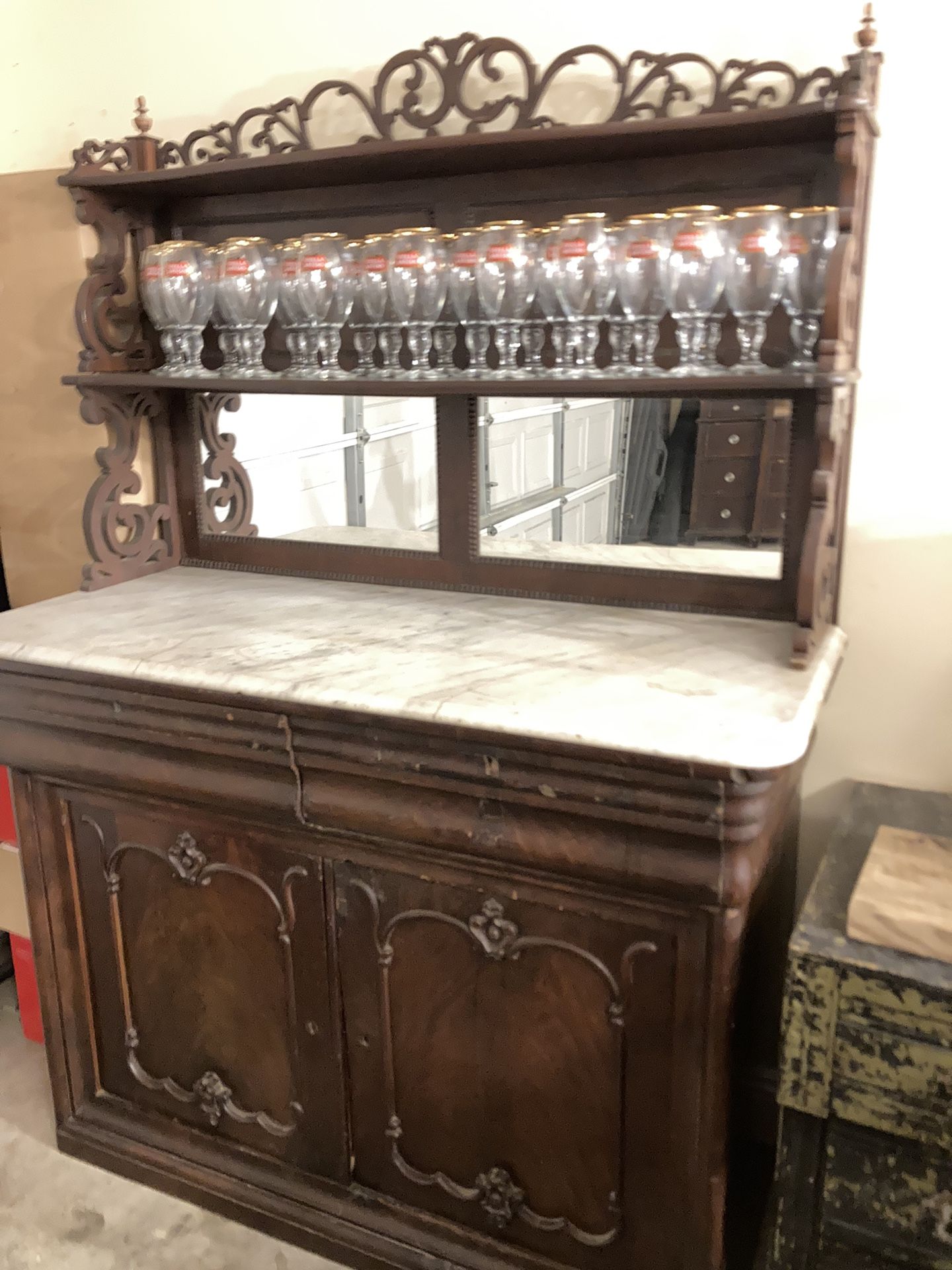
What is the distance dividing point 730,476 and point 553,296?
1.30 ft

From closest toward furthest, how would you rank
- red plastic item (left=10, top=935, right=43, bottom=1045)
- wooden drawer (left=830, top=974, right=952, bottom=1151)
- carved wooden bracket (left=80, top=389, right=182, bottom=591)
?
wooden drawer (left=830, top=974, right=952, bottom=1151), carved wooden bracket (left=80, top=389, right=182, bottom=591), red plastic item (left=10, top=935, right=43, bottom=1045)

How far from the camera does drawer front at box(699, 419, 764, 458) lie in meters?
1.60

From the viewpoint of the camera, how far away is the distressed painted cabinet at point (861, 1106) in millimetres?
1185

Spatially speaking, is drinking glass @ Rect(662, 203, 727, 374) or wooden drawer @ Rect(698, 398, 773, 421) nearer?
drinking glass @ Rect(662, 203, 727, 374)

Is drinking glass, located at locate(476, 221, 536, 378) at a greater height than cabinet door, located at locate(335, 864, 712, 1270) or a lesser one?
greater

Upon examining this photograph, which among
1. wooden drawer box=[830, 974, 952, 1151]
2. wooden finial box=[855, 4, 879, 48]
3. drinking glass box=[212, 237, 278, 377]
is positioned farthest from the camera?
drinking glass box=[212, 237, 278, 377]

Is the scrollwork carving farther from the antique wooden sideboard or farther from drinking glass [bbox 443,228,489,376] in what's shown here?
→ drinking glass [bbox 443,228,489,376]

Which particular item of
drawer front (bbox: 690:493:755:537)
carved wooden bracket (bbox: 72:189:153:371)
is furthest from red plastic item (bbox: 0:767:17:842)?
drawer front (bbox: 690:493:755:537)

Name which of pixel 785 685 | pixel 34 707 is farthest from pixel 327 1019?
pixel 785 685

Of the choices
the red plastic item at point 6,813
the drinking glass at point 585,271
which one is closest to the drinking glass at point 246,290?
the drinking glass at point 585,271

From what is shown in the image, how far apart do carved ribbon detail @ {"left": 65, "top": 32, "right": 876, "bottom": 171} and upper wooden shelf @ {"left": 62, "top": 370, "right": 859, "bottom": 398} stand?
1.19 feet

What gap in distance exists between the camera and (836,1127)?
4.15 feet

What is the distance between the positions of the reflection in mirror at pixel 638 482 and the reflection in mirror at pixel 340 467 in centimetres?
13

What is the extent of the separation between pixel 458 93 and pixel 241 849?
1237 millimetres
